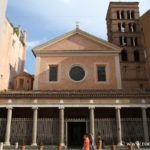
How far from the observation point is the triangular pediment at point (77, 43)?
27222 millimetres

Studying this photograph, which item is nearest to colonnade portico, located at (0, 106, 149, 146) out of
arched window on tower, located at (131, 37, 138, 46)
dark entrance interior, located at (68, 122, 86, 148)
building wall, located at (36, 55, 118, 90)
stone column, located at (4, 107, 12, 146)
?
stone column, located at (4, 107, 12, 146)

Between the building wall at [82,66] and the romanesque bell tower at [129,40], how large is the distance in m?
10.4

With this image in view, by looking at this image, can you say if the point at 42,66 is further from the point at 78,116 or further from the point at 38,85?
the point at 78,116

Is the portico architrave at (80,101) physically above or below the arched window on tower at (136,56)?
below

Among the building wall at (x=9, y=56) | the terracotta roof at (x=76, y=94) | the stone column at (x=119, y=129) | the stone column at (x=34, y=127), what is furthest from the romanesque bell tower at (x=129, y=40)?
the stone column at (x=34, y=127)

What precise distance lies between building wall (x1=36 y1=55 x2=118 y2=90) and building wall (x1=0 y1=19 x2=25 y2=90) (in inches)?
153

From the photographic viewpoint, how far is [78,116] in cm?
2295

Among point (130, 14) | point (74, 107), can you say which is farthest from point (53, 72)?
point (130, 14)

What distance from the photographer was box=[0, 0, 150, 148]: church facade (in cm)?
2050

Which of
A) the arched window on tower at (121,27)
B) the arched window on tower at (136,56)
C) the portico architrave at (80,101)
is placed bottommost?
the portico architrave at (80,101)

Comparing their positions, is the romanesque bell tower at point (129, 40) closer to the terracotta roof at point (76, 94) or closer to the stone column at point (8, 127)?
the terracotta roof at point (76, 94)

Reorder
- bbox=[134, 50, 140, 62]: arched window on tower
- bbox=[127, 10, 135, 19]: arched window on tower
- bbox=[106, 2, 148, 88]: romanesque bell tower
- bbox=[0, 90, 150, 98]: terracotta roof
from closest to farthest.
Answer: bbox=[0, 90, 150, 98]: terracotta roof, bbox=[106, 2, 148, 88]: romanesque bell tower, bbox=[134, 50, 140, 62]: arched window on tower, bbox=[127, 10, 135, 19]: arched window on tower

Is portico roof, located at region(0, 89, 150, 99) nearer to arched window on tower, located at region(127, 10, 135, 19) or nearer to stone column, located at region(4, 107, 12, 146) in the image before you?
stone column, located at region(4, 107, 12, 146)

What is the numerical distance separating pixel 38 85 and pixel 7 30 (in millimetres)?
7331
